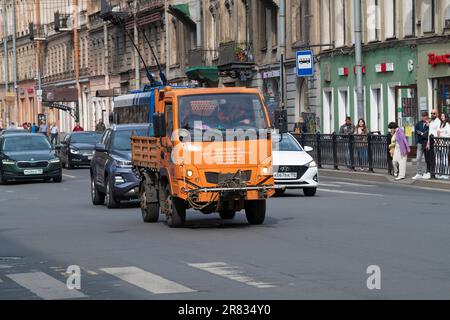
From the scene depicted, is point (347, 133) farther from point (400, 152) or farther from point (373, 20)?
point (373, 20)

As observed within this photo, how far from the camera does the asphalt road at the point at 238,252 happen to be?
40.7 ft

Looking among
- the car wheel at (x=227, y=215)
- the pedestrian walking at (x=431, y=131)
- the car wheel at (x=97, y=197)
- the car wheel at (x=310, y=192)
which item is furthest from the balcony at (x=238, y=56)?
the car wheel at (x=227, y=215)

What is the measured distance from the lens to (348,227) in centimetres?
1948

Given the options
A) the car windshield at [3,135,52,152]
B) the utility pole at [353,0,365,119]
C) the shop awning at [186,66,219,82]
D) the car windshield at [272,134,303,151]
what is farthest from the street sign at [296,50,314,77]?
the shop awning at [186,66,219,82]

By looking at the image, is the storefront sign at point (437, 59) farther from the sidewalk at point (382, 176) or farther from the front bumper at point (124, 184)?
the front bumper at point (124, 184)

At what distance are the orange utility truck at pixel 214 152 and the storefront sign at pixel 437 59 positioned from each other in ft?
74.0

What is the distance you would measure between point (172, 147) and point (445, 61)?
23514 mm

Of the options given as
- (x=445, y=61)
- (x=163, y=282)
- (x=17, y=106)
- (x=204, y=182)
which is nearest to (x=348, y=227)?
(x=204, y=182)

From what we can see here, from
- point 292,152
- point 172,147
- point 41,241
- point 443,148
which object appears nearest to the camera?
point 41,241

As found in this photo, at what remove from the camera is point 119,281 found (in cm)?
1327

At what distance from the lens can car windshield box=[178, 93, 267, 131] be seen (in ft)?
65.6

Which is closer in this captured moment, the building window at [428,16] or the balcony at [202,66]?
the building window at [428,16]

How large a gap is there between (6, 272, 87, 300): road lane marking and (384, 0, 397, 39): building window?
32.7 meters
